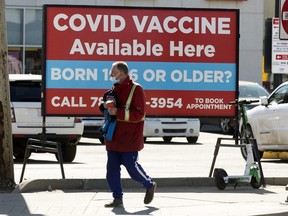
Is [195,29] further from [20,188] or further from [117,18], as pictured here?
[20,188]

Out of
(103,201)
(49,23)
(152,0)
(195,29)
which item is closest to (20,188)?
(103,201)

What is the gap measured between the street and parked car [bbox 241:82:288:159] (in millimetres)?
394

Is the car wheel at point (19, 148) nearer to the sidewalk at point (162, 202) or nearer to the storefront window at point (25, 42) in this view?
the sidewalk at point (162, 202)

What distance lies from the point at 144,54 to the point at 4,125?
2.70 meters

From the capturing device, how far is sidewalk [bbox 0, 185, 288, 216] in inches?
461

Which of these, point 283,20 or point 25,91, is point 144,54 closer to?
point 283,20

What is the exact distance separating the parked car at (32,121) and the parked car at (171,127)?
7508mm

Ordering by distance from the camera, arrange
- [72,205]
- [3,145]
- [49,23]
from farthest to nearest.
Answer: [49,23]
[3,145]
[72,205]

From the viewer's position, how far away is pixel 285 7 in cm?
1337

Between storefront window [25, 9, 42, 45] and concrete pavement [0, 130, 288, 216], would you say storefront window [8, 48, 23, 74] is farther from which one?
concrete pavement [0, 130, 288, 216]

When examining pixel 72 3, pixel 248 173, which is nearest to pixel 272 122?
pixel 248 173

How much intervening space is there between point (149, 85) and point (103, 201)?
333 centimetres

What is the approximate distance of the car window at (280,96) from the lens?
19953 mm

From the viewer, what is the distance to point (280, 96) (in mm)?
20141
